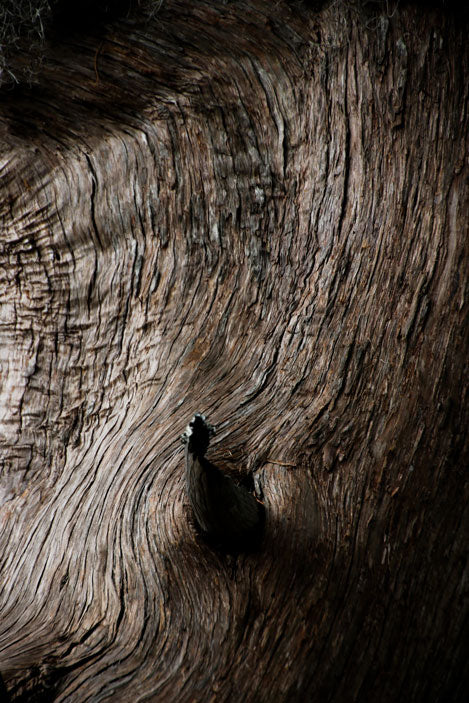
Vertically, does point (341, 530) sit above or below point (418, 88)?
below

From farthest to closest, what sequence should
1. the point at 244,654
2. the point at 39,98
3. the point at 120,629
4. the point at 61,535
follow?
the point at 39,98
the point at 61,535
the point at 120,629
the point at 244,654

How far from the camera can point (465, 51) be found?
4.99 feet

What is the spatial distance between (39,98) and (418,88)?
126 cm

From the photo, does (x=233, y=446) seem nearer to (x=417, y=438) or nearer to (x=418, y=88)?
(x=417, y=438)

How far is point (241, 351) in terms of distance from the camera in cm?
170

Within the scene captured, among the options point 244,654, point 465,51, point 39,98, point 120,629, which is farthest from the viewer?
point 39,98

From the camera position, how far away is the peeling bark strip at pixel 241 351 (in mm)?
1300

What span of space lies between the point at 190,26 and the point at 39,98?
0.58 meters

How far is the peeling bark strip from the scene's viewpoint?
130 cm

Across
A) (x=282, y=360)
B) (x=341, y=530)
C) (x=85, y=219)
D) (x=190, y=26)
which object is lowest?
(x=341, y=530)

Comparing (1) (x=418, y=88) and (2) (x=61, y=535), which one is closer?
(1) (x=418, y=88)

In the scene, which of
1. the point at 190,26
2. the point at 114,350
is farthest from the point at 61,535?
the point at 190,26

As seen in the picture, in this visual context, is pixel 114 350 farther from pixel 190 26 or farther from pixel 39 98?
pixel 190 26

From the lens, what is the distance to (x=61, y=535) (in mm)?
1662
